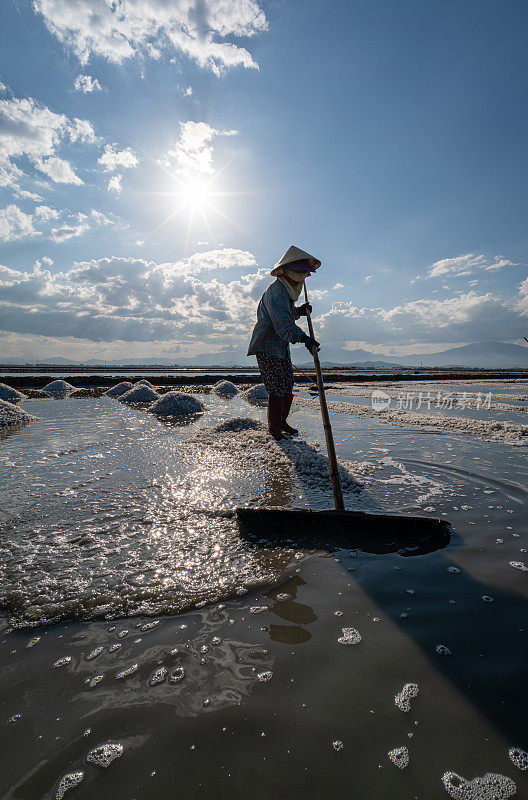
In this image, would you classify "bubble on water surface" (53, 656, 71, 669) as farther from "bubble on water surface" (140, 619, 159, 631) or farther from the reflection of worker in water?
the reflection of worker in water

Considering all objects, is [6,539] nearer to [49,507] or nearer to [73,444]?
[49,507]

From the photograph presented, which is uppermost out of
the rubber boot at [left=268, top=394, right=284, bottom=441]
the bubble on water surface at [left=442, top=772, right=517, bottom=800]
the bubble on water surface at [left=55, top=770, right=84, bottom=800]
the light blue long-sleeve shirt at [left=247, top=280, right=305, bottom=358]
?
the light blue long-sleeve shirt at [left=247, top=280, right=305, bottom=358]

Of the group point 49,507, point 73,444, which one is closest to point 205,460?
point 49,507

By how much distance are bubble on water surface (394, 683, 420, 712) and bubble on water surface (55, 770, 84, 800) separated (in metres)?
0.89

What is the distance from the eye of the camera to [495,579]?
1.71 metres

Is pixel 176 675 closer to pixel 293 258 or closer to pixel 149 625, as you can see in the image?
pixel 149 625

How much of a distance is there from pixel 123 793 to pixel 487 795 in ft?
2.90

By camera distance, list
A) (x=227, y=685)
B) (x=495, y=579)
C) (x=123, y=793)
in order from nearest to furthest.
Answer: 1. (x=123, y=793)
2. (x=227, y=685)
3. (x=495, y=579)

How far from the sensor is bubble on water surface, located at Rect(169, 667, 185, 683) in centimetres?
117

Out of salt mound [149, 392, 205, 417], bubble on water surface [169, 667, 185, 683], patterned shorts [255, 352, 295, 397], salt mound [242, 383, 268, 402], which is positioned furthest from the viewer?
salt mound [242, 383, 268, 402]

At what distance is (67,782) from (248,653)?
593mm

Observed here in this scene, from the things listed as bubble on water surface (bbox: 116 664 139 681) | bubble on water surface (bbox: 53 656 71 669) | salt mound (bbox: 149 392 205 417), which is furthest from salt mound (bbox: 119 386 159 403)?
bubble on water surface (bbox: 116 664 139 681)

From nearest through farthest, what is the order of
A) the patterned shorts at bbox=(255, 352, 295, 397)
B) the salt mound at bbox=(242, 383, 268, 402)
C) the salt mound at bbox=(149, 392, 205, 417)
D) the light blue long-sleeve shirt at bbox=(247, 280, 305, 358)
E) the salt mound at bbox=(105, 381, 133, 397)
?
the light blue long-sleeve shirt at bbox=(247, 280, 305, 358), the patterned shorts at bbox=(255, 352, 295, 397), the salt mound at bbox=(149, 392, 205, 417), the salt mound at bbox=(242, 383, 268, 402), the salt mound at bbox=(105, 381, 133, 397)

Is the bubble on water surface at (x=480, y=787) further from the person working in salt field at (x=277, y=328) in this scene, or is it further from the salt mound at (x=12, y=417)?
the salt mound at (x=12, y=417)
